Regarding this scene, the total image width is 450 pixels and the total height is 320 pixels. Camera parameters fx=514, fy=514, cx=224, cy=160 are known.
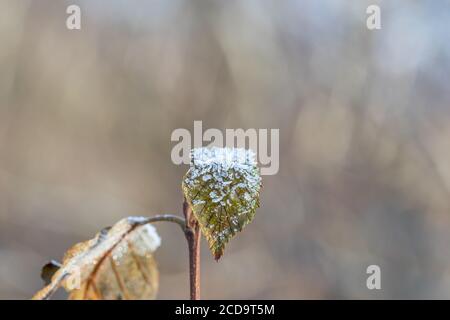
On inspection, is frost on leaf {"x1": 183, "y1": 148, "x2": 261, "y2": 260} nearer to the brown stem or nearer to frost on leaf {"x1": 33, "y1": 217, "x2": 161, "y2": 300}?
the brown stem

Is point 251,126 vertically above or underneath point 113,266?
above

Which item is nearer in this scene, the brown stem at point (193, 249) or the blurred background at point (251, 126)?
the brown stem at point (193, 249)

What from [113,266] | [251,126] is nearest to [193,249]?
[113,266]

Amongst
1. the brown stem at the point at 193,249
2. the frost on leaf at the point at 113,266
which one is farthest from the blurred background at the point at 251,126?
the brown stem at the point at 193,249

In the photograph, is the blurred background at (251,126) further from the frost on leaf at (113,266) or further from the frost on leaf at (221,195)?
the frost on leaf at (221,195)

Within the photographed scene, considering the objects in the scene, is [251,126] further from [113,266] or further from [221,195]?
[221,195]

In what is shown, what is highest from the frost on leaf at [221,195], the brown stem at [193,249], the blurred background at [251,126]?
the blurred background at [251,126]
